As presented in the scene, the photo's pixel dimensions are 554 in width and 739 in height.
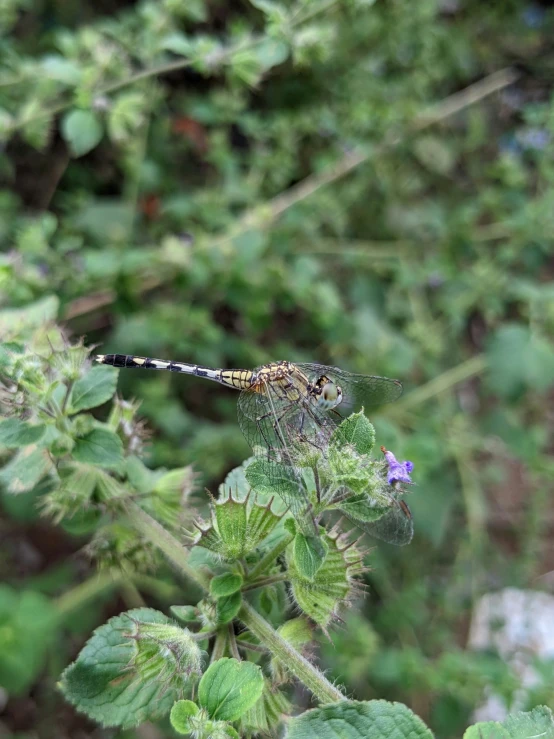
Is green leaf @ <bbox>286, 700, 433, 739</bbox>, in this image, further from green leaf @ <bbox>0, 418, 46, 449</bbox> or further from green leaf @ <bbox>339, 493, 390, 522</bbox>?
green leaf @ <bbox>0, 418, 46, 449</bbox>

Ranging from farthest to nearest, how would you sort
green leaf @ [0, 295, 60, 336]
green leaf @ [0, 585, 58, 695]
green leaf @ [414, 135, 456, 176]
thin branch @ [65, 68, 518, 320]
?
green leaf @ [414, 135, 456, 176] → thin branch @ [65, 68, 518, 320] → green leaf @ [0, 585, 58, 695] → green leaf @ [0, 295, 60, 336]

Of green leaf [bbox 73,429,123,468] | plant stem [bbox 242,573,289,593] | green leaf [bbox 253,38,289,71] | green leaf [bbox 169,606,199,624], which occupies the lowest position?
green leaf [bbox 169,606,199,624]

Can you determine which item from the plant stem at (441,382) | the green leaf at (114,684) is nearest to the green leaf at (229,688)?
the green leaf at (114,684)

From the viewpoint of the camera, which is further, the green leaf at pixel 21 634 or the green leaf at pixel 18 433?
the green leaf at pixel 21 634

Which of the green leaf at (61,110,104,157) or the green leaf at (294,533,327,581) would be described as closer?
the green leaf at (294,533,327,581)

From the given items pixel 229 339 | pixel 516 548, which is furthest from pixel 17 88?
pixel 516 548

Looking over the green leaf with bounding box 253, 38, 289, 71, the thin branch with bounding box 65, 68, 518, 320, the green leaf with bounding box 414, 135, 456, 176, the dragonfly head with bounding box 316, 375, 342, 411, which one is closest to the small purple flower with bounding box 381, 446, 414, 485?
the dragonfly head with bounding box 316, 375, 342, 411

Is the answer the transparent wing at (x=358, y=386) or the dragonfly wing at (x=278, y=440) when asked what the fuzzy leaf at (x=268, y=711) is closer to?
the dragonfly wing at (x=278, y=440)
